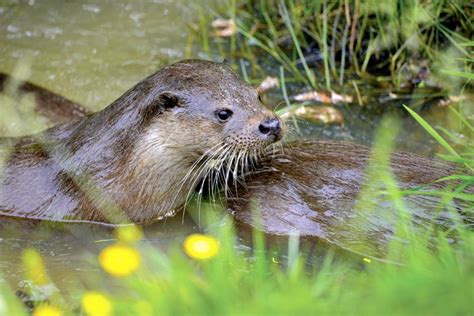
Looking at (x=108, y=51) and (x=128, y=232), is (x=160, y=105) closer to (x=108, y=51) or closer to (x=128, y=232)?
(x=128, y=232)

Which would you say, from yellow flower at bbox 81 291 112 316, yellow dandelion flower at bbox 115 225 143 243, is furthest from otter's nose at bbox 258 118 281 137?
yellow flower at bbox 81 291 112 316

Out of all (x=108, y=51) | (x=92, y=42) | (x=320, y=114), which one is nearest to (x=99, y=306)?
(x=320, y=114)

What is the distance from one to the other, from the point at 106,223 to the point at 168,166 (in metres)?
0.41

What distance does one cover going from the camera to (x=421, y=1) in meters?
5.30

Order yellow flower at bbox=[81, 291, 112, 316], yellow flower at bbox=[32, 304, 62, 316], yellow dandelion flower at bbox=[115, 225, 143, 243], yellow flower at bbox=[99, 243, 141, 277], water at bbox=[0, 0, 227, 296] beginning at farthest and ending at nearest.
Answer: water at bbox=[0, 0, 227, 296]
yellow dandelion flower at bbox=[115, 225, 143, 243]
yellow flower at bbox=[99, 243, 141, 277]
yellow flower at bbox=[32, 304, 62, 316]
yellow flower at bbox=[81, 291, 112, 316]

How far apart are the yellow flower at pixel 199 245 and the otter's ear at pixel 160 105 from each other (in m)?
0.56

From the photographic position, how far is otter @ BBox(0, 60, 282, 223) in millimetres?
3646

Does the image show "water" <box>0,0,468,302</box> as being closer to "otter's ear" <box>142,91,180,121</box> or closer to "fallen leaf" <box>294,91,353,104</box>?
"fallen leaf" <box>294,91,353,104</box>

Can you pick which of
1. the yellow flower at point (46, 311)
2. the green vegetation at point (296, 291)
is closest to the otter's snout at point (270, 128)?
the green vegetation at point (296, 291)

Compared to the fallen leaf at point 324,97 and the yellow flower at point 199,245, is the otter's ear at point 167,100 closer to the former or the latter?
the yellow flower at point 199,245

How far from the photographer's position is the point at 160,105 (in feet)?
12.0

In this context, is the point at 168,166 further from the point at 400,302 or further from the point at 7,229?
the point at 400,302

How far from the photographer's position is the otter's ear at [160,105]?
3635mm

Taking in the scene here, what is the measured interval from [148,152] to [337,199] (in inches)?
32.5
